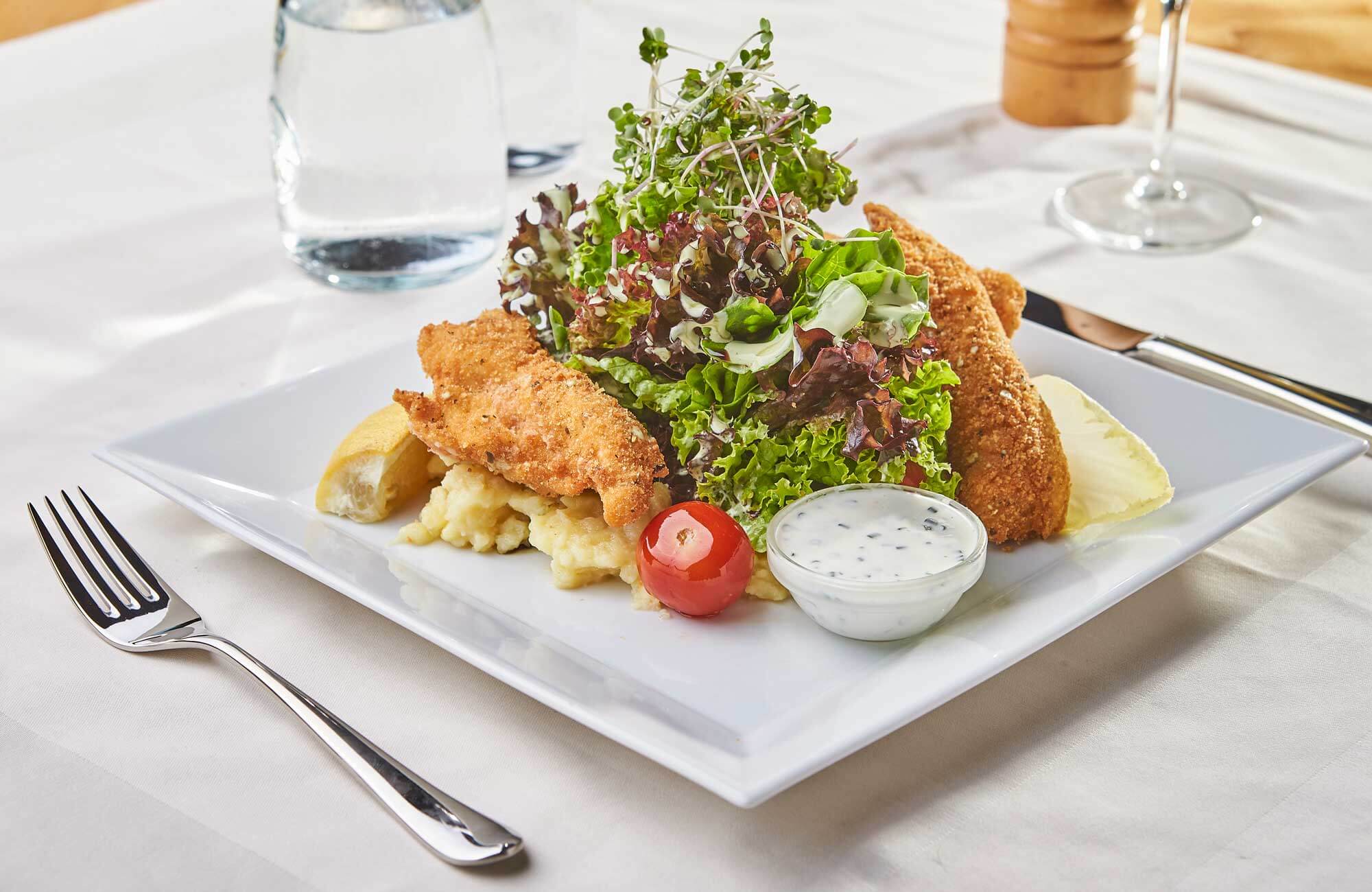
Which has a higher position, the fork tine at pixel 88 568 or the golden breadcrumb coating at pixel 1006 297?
the golden breadcrumb coating at pixel 1006 297

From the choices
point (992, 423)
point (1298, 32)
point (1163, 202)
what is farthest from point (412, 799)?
point (1298, 32)

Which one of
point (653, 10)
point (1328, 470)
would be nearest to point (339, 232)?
point (653, 10)

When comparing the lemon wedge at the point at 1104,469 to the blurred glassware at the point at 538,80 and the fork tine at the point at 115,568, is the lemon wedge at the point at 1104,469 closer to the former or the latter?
the fork tine at the point at 115,568

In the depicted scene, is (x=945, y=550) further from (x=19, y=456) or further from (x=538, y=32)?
(x=538, y=32)

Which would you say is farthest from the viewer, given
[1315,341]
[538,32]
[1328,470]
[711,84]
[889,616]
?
[538,32]

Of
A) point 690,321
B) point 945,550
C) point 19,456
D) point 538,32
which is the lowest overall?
point 19,456

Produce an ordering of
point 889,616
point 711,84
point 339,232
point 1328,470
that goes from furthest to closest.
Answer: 1. point 339,232
2. point 711,84
3. point 1328,470
4. point 889,616

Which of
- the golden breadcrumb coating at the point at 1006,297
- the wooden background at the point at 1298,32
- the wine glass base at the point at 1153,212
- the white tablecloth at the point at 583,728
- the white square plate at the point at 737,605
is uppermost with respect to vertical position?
the wooden background at the point at 1298,32

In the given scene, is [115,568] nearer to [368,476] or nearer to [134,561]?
[134,561]

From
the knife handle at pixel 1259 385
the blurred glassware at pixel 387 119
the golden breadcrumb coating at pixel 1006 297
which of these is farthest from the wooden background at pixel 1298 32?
the golden breadcrumb coating at pixel 1006 297
